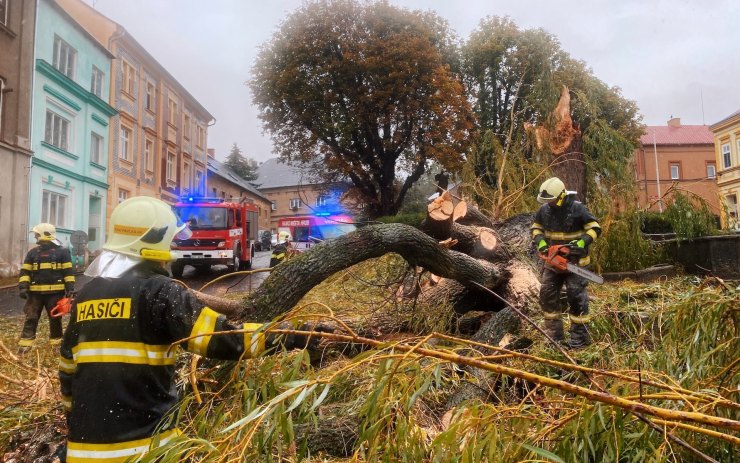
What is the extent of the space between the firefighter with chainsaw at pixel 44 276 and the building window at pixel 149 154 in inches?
566

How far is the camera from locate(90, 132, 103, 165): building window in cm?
1679

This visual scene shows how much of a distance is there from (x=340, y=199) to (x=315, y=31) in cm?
743

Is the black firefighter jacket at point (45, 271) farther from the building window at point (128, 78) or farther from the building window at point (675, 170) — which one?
the building window at point (675, 170)

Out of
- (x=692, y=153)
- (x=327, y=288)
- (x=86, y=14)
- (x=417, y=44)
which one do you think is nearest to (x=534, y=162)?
(x=327, y=288)

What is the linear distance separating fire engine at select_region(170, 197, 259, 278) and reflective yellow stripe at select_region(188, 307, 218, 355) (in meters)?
11.3

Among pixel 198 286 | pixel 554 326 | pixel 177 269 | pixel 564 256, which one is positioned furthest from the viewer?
pixel 177 269

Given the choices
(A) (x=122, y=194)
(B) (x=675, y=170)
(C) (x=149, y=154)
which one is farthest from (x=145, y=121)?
(B) (x=675, y=170)

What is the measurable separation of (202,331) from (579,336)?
127 inches

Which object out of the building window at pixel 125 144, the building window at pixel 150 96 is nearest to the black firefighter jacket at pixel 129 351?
A: the building window at pixel 125 144

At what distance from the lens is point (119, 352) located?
173 centimetres

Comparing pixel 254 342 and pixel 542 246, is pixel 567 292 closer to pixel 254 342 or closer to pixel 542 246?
pixel 542 246

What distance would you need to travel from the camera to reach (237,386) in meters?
1.74

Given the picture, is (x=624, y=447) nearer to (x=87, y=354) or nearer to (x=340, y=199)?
(x=87, y=354)

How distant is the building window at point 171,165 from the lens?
68.5 ft
